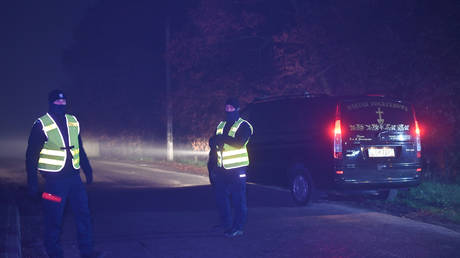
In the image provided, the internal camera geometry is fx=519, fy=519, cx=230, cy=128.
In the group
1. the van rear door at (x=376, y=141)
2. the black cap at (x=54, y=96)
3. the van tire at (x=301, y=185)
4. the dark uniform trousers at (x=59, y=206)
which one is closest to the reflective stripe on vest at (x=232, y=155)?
the dark uniform trousers at (x=59, y=206)

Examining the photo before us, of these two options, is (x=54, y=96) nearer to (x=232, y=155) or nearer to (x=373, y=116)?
(x=232, y=155)

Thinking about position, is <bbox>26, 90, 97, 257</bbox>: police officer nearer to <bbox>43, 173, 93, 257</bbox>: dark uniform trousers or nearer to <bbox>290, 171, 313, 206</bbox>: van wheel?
<bbox>43, 173, 93, 257</bbox>: dark uniform trousers

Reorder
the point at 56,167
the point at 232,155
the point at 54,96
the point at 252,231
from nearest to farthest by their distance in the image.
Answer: the point at 56,167, the point at 54,96, the point at 232,155, the point at 252,231

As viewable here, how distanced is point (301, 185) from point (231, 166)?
340 centimetres

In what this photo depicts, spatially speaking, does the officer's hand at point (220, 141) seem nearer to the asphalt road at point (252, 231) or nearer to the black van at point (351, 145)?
the asphalt road at point (252, 231)

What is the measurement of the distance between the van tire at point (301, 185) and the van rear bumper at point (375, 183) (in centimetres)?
80

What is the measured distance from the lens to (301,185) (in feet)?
33.4

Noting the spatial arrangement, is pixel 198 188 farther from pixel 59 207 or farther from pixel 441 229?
pixel 59 207

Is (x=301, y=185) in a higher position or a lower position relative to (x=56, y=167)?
lower

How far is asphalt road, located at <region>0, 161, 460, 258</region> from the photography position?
6.38 m

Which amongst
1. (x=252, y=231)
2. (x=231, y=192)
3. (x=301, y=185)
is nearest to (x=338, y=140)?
(x=301, y=185)

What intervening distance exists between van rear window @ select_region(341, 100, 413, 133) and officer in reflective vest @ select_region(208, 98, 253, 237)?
2.76 m

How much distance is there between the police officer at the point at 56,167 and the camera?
214 inches

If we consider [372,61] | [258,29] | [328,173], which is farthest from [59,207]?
[258,29]
